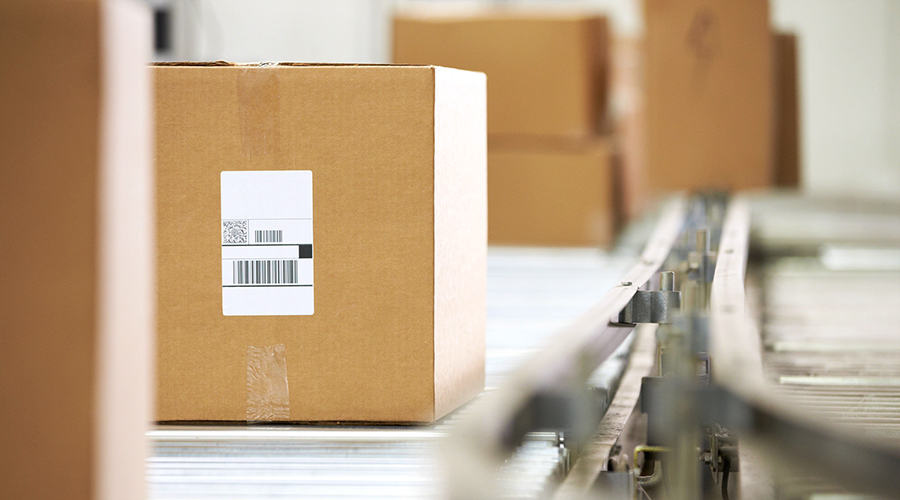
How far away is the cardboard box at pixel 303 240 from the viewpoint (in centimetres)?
106

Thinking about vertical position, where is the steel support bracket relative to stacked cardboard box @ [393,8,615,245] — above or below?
below

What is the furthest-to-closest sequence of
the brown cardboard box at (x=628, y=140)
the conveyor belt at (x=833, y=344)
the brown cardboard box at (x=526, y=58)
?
the brown cardboard box at (x=628, y=140) < the brown cardboard box at (x=526, y=58) < the conveyor belt at (x=833, y=344)

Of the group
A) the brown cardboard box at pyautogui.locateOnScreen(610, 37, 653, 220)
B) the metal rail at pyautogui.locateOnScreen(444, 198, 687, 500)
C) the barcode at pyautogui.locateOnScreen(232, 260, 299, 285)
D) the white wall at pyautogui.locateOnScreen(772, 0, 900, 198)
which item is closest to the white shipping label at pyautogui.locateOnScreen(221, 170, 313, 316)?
the barcode at pyautogui.locateOnScreen(232, 260, 299, 285)

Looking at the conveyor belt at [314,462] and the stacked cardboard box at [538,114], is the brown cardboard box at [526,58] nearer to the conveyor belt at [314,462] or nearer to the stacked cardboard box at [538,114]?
the stacked cardboard box at [538,114]

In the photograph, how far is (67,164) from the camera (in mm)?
620

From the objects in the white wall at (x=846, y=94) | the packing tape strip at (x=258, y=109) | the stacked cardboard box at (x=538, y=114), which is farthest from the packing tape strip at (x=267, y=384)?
the white wall at (x=846, y=94)

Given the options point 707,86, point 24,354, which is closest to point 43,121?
point 24,354

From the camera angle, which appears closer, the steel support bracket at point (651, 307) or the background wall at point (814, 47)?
the steel support bracket at point (651, 307)

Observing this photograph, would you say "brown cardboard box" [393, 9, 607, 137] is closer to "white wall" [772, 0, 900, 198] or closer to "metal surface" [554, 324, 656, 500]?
"metal surface" [554, 324, 656, 500]

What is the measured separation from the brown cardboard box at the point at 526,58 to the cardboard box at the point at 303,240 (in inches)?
71.6

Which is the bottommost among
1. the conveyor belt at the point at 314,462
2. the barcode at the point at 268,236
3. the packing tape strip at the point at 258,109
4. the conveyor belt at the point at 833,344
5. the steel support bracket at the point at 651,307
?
the conveyor belt at the point at 314,462

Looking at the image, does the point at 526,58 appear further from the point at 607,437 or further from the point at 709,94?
the point at 607,437

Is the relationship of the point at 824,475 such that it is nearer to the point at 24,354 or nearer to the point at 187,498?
the point at 24,354

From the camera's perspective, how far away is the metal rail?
52cm
